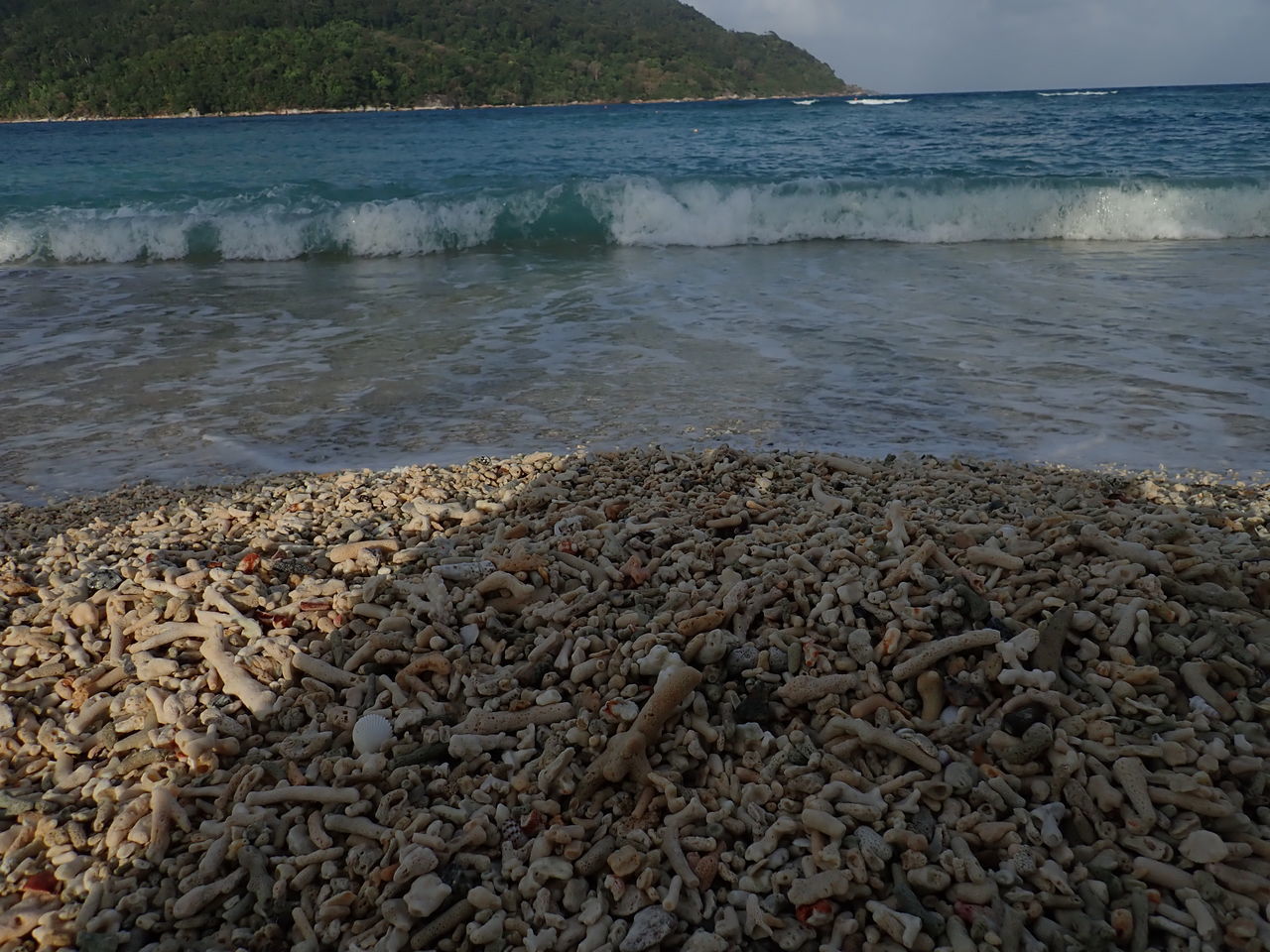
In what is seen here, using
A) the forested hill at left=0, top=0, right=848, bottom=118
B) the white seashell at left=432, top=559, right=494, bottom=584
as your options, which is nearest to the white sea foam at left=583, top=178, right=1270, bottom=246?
the white seashell at left=432, top=559, right=494, bottom=584

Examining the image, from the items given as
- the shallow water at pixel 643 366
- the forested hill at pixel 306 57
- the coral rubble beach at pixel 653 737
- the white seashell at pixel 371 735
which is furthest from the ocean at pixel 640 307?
the forested hill at pixel 306 57

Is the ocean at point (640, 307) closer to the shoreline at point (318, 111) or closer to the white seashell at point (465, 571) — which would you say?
the white seashell at point (465, 571)

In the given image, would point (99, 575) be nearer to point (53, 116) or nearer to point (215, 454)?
point (215, 454)

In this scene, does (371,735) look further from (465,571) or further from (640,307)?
(640,307)

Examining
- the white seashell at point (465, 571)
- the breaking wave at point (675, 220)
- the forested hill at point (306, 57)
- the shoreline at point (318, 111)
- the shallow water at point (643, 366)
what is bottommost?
the shallow water at point (643, 366)

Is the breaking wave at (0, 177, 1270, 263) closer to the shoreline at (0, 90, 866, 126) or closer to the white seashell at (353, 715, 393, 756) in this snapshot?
the white seashell at (353, 715, 393, 756)

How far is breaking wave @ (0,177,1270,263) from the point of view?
13.6 metres

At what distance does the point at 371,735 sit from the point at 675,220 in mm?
12741

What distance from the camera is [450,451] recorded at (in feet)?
17.0

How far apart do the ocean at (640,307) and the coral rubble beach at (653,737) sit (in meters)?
2.18

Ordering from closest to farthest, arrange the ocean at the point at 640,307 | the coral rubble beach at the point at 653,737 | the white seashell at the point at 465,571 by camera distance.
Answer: the coral rubble beach at the point at 653,737 < the white seashell at the point at 465,571 < the ocean at the point at 640,307

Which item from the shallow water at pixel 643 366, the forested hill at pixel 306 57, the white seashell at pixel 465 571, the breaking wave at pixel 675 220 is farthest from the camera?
the forested hill at pixel 306 57

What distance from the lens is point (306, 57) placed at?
177 feet

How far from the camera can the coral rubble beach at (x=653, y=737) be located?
6.21 feet
